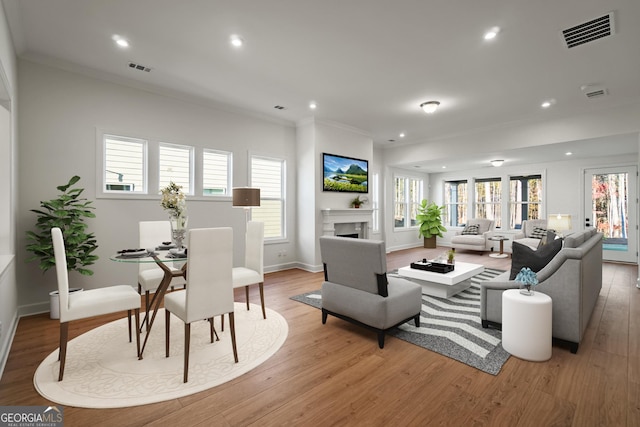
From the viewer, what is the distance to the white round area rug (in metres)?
2.05

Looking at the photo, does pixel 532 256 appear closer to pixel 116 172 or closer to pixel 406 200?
pixel 116 172

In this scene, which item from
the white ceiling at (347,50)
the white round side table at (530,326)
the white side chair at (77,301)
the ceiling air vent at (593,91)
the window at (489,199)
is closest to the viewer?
the white side chair at (77,301)

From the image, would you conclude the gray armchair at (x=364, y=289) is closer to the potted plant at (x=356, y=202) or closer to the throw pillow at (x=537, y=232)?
the potted plant at (x=356, y=202)

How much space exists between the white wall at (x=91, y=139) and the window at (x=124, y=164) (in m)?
0.15

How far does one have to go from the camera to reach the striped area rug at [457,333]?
2502 mm

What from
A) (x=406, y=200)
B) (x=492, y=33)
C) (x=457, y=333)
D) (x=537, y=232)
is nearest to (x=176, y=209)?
(x=457, y=333)

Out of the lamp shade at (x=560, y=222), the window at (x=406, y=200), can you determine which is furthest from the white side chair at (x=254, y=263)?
the window at (x=406, y=200)

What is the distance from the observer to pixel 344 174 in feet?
21.0

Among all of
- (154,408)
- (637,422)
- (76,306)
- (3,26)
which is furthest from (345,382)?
(3,26)

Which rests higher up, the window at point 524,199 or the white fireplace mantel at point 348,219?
Answer: the window at point 524,199

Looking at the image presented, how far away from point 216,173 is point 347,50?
2.93 m

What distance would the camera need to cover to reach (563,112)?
5.28m

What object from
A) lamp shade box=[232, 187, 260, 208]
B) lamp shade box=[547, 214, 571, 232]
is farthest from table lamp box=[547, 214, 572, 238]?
lamp shade box=[232, 187, 260, 208]

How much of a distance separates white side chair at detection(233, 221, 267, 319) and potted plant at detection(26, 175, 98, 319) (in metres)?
1.70
